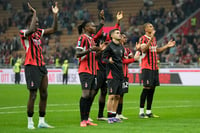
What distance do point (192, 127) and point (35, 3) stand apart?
44.9m

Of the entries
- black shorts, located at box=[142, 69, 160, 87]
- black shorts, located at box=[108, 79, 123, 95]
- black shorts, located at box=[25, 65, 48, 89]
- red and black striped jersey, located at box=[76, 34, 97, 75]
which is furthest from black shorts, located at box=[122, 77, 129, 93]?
black shorts, located at box=[25, 65, 48, 89]

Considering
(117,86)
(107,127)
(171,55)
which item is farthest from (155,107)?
(171,55)

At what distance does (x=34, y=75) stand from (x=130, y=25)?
35.0 meters

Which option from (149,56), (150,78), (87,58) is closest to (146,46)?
(149,56)

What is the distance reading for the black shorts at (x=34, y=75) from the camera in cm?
1160

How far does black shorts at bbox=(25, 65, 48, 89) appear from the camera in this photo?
38.1ft

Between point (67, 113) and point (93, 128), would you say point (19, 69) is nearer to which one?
point (67, 113)

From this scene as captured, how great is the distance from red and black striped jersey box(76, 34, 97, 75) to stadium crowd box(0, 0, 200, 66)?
25.0 m

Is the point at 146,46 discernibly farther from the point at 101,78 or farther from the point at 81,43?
the point at 81,43

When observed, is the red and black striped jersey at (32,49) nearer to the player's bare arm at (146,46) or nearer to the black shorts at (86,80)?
the black shorts at (86,80)

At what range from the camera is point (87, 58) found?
41.0ft

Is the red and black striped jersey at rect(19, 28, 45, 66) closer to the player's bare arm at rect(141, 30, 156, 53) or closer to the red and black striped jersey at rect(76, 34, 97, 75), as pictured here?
the red and black striped jersey at rect(76, 34, 97, 75)

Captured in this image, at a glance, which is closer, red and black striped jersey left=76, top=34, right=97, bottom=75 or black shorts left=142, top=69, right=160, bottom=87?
red and black striped jersey left=76, top=34, right=97, bottom=75

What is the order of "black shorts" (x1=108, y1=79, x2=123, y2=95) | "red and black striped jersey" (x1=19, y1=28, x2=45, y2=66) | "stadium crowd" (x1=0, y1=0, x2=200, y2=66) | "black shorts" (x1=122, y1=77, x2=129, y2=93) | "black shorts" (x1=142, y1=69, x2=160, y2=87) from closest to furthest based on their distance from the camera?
"red and black striped jersey" (x1=19, y1=28, x2=45, y2=66), "black shorts" (x1=108, y1=79, x2=123, y2=95), "black shorts" (x1=122, y1=77, x2=129, y2=93), "black shorts" (x1=142, y1=69, x2=160, y2=87), "stadium crowd" (x1=0, y1=0, x2=200, y2=66)
